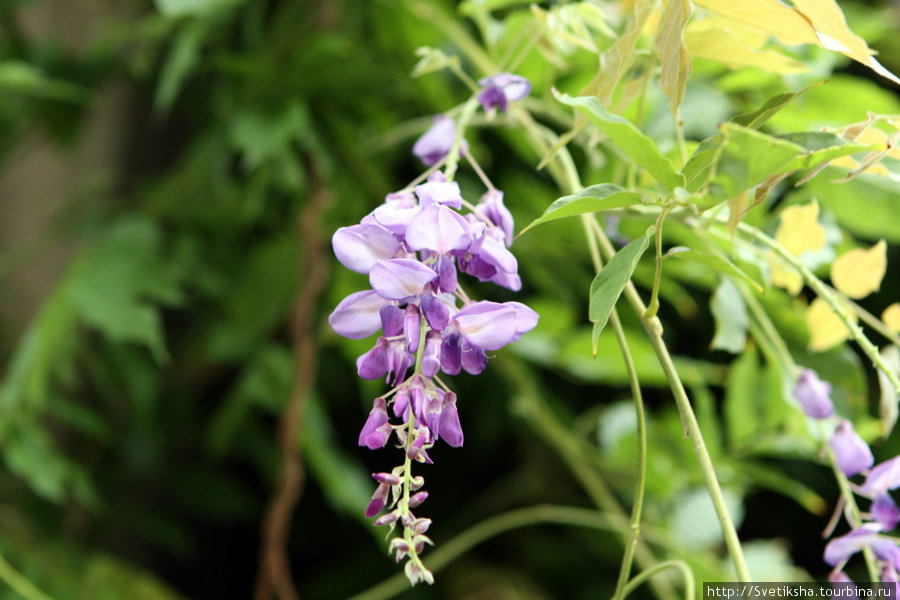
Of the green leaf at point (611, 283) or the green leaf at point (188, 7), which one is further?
the green leaf at point (188, 7)

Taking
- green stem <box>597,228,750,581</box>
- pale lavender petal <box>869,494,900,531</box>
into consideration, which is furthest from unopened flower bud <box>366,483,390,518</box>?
pale lavender petal <box>869,494,900,531</box>

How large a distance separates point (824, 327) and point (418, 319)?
10.7 inches

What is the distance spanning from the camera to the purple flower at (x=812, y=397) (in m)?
0.34

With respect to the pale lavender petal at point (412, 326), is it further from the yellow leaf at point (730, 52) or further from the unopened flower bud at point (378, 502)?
the yellow leaf at point (730, 52)

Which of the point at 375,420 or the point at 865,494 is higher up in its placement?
the point at 375,420

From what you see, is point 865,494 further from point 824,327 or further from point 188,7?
point 188,7

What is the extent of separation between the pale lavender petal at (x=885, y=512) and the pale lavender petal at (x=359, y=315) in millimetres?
218

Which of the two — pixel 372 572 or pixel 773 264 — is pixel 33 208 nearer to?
pixel 372 572

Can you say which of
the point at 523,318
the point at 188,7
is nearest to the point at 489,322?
the point at 523,318

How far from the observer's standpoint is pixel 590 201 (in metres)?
0.23

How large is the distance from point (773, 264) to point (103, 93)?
0.91m

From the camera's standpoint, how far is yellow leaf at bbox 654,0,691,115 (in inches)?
9.8

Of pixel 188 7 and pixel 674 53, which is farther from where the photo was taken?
pixel 188 7

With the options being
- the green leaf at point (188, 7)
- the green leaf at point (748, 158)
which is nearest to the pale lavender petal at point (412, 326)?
the green leaf at point (748, 158)
